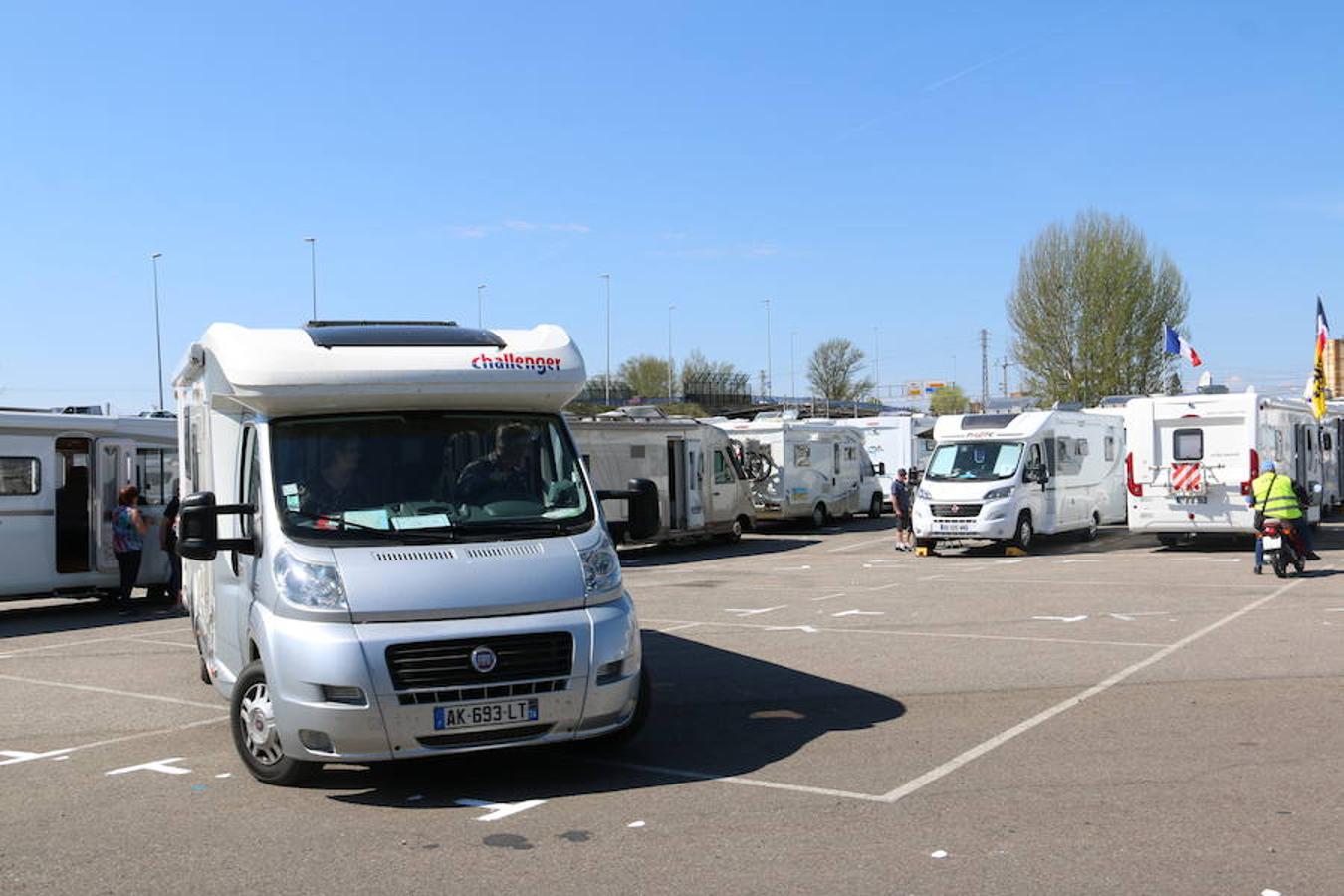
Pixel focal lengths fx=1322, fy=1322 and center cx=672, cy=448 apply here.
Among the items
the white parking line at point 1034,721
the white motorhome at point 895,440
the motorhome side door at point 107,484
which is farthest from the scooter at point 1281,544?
the white motorhome at point 895,440

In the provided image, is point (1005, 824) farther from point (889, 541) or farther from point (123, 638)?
point (889, 541)

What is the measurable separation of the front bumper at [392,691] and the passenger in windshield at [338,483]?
782 mm

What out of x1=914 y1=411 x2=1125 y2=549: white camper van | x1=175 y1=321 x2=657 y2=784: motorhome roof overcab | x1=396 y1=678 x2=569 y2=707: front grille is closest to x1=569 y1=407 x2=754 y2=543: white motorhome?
x1=914 y1=411 x2=1125 y2=549: white camper van

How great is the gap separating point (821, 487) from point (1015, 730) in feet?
82.6

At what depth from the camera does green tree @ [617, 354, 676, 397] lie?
91938 mm

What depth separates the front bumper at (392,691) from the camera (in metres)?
6.93

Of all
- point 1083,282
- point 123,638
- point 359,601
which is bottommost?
point 123,638

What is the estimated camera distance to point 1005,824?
21.1 ft

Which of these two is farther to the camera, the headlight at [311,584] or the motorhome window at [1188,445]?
the motorhome window at [1188,445]

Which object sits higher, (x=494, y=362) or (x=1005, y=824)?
(x=494, y=362)

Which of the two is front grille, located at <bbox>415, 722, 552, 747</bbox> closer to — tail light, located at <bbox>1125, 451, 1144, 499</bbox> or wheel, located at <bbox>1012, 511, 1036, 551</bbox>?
wheel, located at <bbox>1012, 511, 1036, 551</bbox>

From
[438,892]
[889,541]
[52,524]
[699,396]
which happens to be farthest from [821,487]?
[699,396]

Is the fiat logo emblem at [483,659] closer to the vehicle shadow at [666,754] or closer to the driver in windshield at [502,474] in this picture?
the vehicle shadow at [666,754]

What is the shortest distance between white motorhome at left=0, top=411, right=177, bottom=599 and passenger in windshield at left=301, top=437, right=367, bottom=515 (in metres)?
11.1
